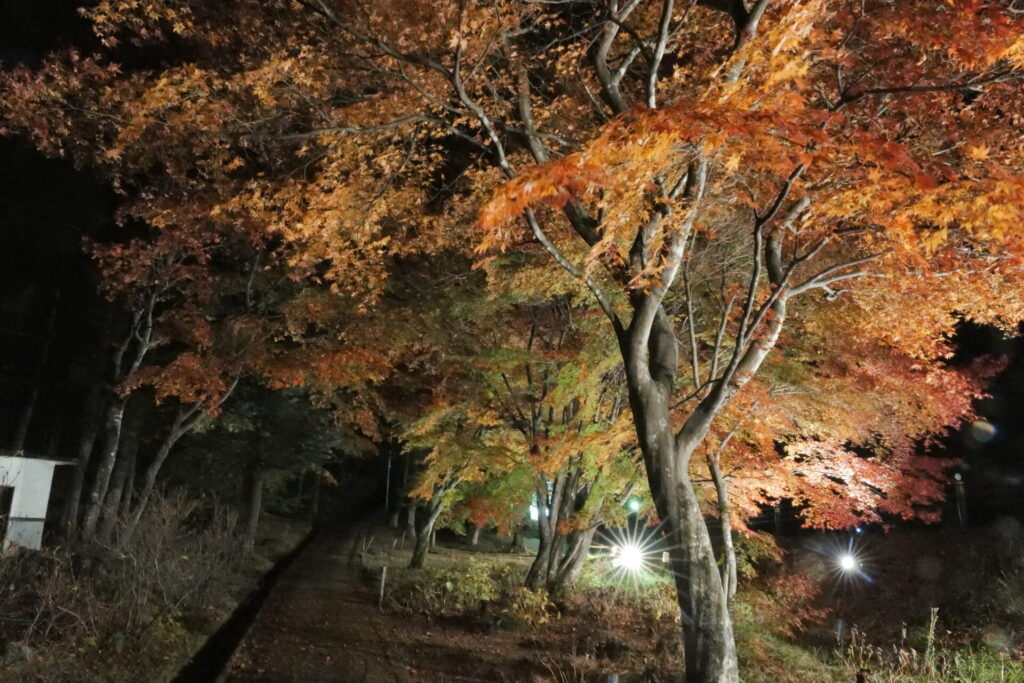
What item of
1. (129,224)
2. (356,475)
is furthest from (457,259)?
(356,475)

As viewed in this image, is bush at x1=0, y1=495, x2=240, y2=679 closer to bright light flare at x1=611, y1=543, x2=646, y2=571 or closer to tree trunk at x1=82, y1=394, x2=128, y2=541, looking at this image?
tree trunk at x1=82, y1=394, x2=128, y2=541

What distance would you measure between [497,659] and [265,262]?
10828 millimetres

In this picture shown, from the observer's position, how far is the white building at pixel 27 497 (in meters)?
12.8

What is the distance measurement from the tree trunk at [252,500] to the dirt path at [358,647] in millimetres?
4577

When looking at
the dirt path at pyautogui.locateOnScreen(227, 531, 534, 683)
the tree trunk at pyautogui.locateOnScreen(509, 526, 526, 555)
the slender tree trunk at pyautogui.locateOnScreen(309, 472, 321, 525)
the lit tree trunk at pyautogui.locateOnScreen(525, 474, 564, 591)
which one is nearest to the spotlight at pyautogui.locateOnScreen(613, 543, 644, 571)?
the lit tree trunk at pyautogui.locateOnScreen(525, 474, 564, 591)

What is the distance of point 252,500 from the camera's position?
20734 mm

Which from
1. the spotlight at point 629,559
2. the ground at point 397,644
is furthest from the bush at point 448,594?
the spotlight at point 629,559

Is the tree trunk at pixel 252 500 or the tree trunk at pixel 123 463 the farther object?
the tree trunk at pixel 252 500

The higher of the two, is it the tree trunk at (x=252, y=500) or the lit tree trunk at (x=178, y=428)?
the lit tree trunk at (x=178, y=428)

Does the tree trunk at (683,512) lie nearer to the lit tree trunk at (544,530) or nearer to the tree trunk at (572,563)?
the lit tree trunk at (544,530)

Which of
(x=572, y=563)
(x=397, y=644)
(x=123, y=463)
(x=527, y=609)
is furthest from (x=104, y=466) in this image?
(x=572, y=563)

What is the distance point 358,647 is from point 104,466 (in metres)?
6.73

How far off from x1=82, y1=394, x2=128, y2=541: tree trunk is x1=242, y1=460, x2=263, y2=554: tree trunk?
684 centimetres

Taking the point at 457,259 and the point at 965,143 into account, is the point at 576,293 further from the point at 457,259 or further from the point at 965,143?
the point at 965,143
